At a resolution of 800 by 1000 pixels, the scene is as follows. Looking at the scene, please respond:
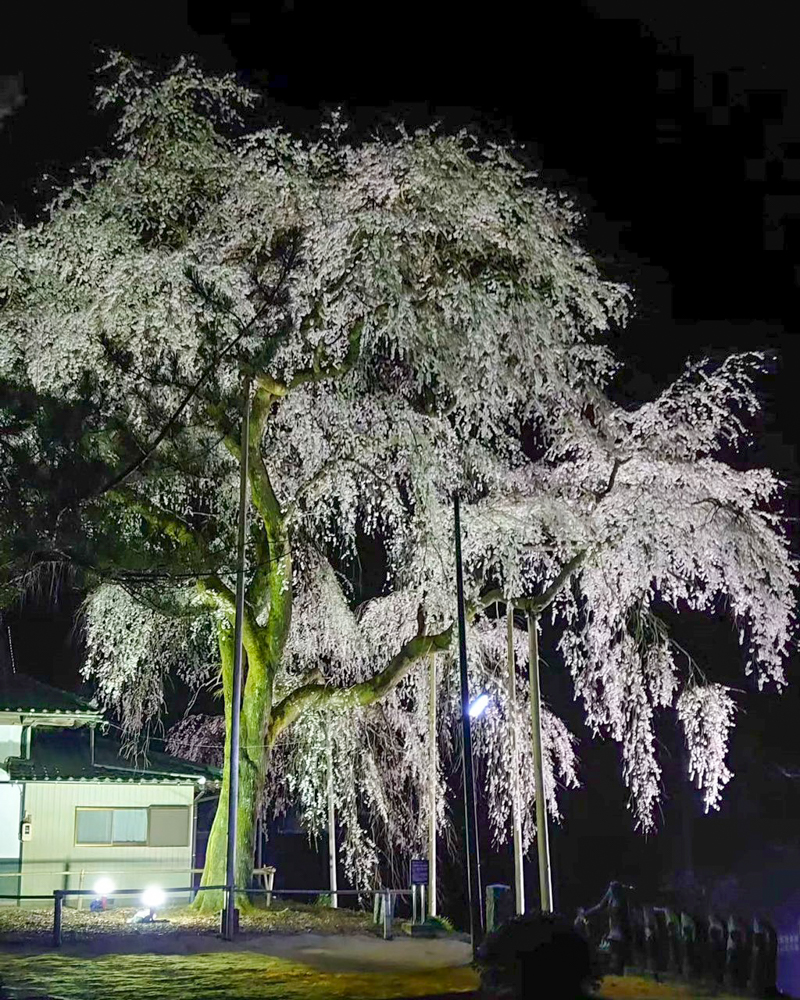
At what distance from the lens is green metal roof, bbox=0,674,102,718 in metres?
22.4

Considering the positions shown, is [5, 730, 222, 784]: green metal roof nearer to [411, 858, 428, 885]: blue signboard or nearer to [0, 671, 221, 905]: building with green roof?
[0, 671, 221, 905]: building with green roof

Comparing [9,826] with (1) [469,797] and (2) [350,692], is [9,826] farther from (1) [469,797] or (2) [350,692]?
(1) [469,797]

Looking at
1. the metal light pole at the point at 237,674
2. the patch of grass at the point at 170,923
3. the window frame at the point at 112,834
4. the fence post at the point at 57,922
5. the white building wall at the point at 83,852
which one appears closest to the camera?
the fence post at the point at 57,922

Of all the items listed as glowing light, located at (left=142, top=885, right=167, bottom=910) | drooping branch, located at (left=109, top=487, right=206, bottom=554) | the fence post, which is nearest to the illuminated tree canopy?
drooping branch, located at (left=109, top=487, right=206, bottom=554)

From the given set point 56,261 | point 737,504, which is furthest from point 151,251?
point 737,504

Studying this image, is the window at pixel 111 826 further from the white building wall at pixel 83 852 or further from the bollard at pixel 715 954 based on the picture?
the bollard at pixel 715 954

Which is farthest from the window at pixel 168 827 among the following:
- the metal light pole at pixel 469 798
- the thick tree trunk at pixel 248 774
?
the metal light pole at pixel 469 798

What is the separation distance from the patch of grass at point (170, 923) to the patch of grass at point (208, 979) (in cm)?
218

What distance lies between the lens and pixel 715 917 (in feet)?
38.8

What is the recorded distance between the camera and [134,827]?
2280cm

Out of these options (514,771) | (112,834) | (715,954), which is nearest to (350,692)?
(514,771)

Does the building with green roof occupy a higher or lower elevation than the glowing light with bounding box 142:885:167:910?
higher

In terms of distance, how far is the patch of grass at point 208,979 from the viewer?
10.9 metres

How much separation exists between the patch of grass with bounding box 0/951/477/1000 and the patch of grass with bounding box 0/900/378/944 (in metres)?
2.18
